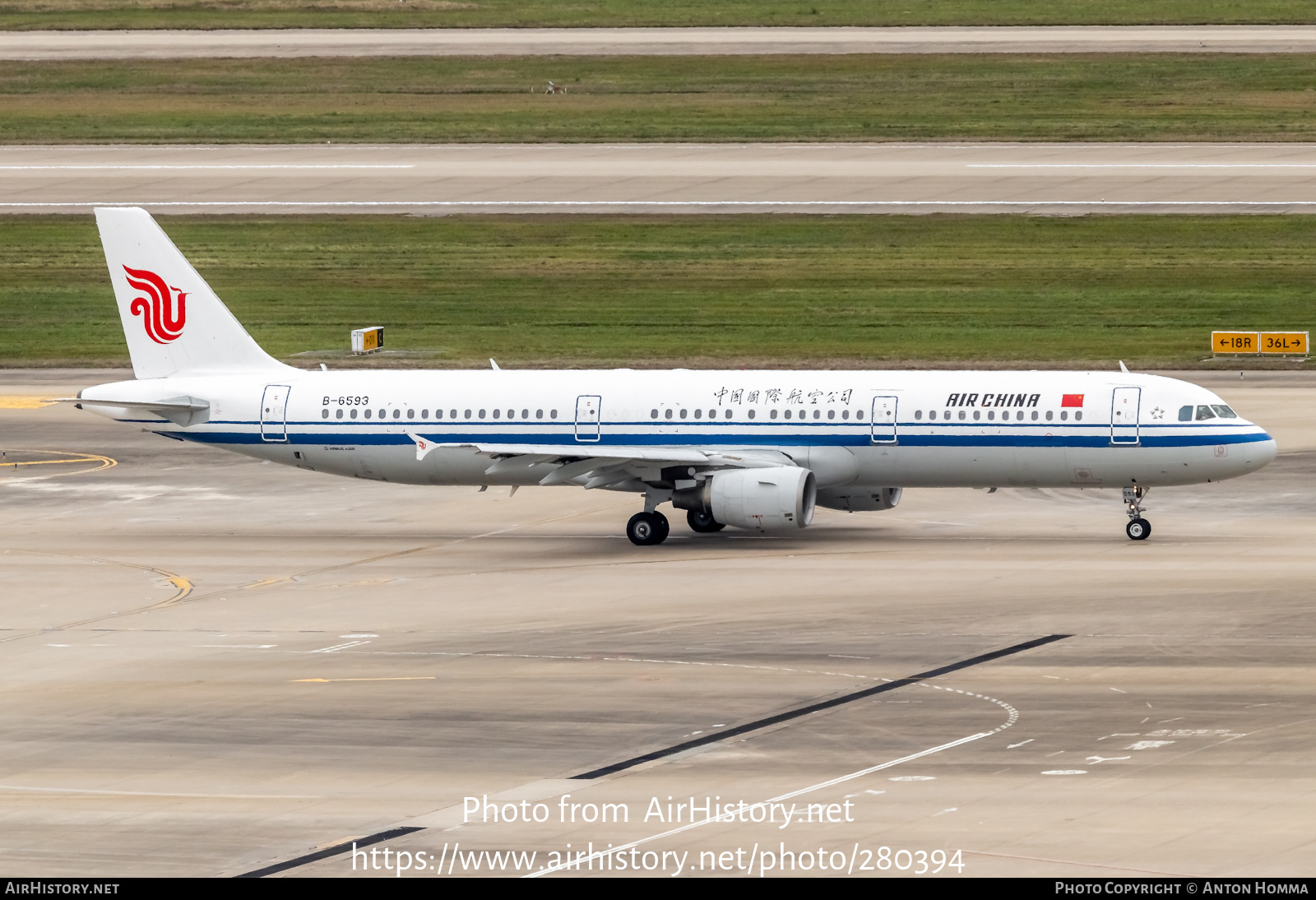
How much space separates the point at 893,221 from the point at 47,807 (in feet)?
250

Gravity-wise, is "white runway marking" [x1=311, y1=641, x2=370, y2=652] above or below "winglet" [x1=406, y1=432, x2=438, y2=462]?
below

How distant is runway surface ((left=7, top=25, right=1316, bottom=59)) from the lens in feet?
427

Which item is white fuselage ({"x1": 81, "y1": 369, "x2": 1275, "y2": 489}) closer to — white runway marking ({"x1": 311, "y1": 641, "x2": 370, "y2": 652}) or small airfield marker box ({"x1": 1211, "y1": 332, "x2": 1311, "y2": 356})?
white runway marking ({"x1": 311, "y1": 641, "x2": 370, "y2": 652})

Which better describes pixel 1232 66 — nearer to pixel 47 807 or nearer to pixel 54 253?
pixel 54 253

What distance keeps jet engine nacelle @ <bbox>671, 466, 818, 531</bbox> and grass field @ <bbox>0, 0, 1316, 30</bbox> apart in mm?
94519

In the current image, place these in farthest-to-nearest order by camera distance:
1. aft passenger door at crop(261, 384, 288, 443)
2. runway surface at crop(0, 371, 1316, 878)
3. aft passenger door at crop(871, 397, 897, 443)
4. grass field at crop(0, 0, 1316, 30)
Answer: grass field at crop(0, 0, 1316, 30) < aft passenger door at crop(261, 384, 288, 443) < aft passenger door at crop(871, 397, 897, 443) < runway surface at crop(0, 371, 1316, 878)

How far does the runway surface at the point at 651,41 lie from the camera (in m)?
130

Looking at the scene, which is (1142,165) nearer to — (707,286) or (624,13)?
(707,286)

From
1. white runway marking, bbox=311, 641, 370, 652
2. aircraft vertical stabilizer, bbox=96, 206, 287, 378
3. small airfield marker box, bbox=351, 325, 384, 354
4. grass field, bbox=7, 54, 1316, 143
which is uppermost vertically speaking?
grass field, bbox=7, 54, 1316, 143

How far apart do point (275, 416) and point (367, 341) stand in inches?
1220

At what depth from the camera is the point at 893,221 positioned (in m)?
102

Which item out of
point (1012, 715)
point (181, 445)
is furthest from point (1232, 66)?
point (1012, 715)

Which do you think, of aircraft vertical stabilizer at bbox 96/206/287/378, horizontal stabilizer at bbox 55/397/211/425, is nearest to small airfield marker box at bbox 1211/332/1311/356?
aircraft vertical stabilizer at bbox 96/206/287/378

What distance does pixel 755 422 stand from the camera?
5281 centimetres
